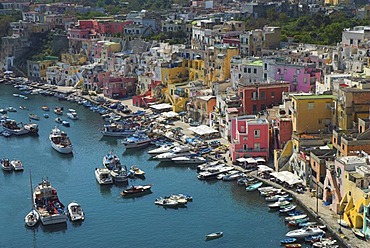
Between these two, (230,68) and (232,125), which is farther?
(230,68)

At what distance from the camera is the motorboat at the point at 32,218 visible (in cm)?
2458

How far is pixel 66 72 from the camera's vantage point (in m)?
52.9

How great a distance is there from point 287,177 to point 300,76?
10.1m

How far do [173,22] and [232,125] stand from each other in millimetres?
26435

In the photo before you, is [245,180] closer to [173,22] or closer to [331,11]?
[173,22]

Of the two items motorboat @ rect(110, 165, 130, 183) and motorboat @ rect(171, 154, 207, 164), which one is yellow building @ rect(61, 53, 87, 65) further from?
motorboat @ rect(110, 165, 130, 183)

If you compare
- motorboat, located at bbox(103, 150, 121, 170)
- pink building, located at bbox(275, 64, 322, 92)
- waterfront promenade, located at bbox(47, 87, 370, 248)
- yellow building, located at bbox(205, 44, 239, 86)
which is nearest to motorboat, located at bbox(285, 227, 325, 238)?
waterfront promenade, located at bbox(47, 87, 370, 248)

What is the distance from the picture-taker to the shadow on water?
2441cm

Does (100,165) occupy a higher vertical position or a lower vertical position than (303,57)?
lower

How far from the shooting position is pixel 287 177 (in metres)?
27.4

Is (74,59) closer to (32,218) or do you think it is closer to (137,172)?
(137,172)

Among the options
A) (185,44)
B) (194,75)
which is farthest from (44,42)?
(194,75)

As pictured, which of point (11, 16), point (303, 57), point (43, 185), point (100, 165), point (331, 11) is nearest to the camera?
point (43, 185)

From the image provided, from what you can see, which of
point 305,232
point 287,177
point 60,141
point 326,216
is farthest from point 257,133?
point 60,141
